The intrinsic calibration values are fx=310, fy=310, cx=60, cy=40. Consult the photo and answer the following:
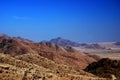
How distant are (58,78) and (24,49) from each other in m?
87.3

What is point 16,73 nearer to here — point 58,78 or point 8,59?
point 58,78

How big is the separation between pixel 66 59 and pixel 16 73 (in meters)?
85.8

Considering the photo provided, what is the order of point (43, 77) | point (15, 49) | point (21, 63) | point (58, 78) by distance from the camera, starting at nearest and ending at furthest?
point (43, 77) < point (58, 78) < point (21, 63) < point (15, 49)

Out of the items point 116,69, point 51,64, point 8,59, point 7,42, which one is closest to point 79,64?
point 7,42

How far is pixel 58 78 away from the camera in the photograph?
34500 millimetres

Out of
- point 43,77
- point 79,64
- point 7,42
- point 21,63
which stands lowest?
point 43,77

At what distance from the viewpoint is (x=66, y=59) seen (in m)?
118

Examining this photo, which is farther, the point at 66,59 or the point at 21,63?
the point at 66,59

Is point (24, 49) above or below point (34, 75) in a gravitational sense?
above

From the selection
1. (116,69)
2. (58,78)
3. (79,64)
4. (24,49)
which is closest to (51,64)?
(58,78)

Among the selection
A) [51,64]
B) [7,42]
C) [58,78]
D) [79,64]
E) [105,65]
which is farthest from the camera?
[7,42]

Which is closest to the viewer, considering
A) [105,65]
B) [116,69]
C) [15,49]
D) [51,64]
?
[51,64]

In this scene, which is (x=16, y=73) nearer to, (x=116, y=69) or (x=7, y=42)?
(x=116, y=69)

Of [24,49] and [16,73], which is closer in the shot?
[16,73]
